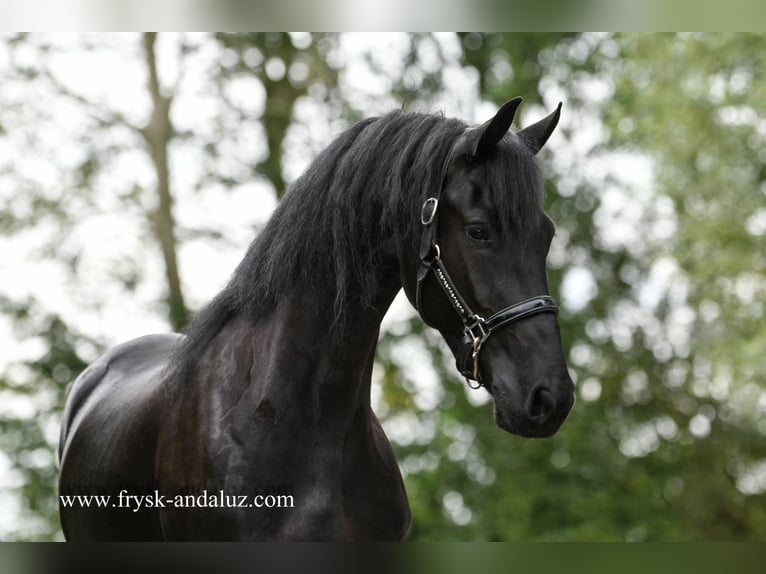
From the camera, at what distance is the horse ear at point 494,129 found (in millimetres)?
2631

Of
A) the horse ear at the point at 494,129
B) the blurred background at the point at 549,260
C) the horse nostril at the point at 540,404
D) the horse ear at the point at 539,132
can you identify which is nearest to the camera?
the horse nostril at the point at 540,404

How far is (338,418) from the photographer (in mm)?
2863

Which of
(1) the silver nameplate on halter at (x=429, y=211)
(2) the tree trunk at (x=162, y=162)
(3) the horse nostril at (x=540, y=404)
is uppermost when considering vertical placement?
(2) the tree trunk at (x=162, y=162)

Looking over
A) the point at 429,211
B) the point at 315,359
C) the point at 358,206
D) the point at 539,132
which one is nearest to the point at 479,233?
the point at 429,211

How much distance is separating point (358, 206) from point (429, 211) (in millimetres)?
255

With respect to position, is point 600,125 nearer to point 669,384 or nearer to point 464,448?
point 669,384

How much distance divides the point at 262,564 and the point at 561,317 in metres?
6.71

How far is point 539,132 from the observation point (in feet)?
9.80

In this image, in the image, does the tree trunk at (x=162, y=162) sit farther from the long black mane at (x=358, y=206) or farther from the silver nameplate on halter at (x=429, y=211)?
the silver nameplate on halter at (x=429, y=211)

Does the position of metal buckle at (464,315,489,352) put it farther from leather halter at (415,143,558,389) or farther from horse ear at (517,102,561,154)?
horse ear at (517,102,561,154)

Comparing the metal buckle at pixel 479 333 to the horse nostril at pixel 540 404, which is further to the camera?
the metal buckle at pixel 479 333

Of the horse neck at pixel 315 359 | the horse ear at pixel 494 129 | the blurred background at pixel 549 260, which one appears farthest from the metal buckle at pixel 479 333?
the blurred background at pixel 549 260

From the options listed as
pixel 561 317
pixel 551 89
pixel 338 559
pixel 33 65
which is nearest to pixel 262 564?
pixel 338 559

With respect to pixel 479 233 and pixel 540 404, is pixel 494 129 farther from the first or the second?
pixel 540 404
